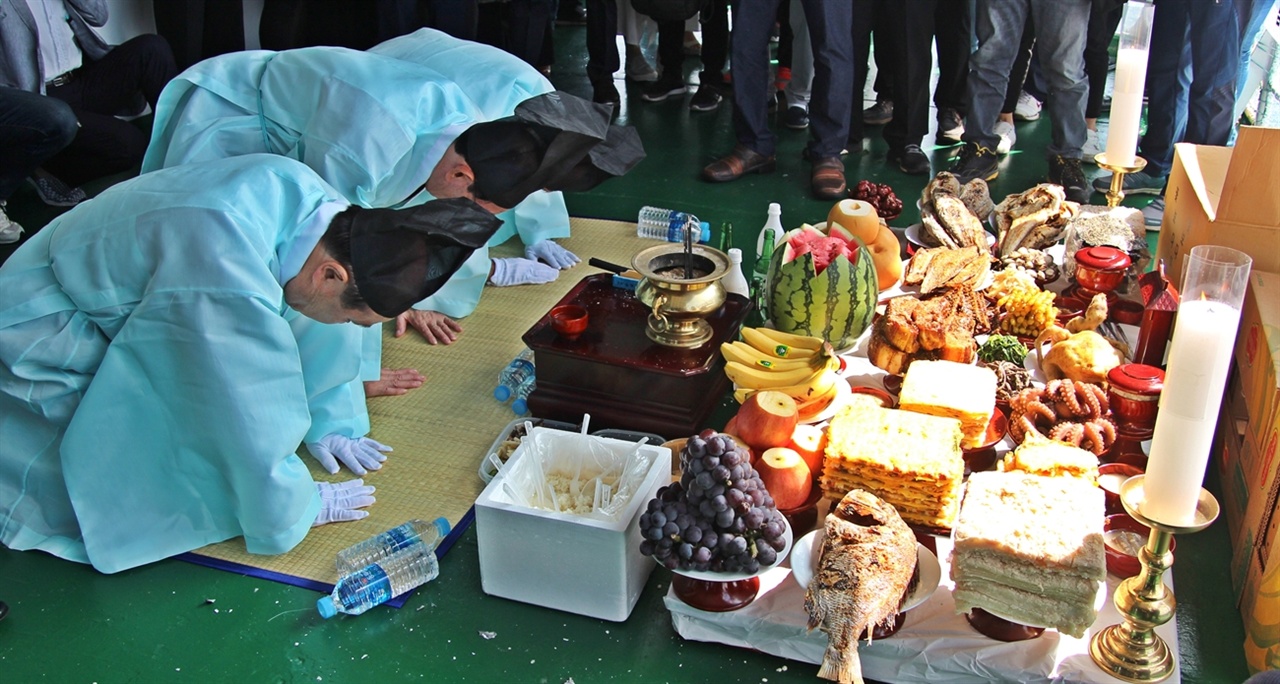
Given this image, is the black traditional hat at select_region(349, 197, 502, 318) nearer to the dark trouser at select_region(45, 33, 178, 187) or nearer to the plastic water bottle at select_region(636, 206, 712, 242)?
the plastic water bottle at select_region(636, 206, 712, 242)

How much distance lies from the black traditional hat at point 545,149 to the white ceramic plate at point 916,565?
58.8 inches

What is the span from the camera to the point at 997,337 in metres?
3.16

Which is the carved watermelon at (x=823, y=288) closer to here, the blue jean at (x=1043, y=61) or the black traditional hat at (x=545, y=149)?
the black traditional hat at (x=545, y=149)

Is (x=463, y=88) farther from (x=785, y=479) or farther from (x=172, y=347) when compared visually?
(x=785, y=479)

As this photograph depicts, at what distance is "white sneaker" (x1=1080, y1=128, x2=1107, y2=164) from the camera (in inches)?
203

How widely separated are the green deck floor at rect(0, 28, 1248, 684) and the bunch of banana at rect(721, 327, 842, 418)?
0.67 meters

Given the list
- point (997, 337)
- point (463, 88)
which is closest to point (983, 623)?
point (997, 337)

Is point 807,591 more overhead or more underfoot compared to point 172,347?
more underfoot

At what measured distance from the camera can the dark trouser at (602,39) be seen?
587 cm

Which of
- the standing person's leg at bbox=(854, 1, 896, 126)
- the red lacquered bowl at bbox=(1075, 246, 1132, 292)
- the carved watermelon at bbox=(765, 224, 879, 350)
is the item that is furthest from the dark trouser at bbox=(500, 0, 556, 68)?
the red lacquered bowl at bbox=(1075, 246, 1132, 292)

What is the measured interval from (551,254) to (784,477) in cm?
202

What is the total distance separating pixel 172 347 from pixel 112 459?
0.36 meters

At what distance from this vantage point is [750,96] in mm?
5121

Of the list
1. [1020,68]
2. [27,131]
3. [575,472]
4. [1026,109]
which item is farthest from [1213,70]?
[27,131]
